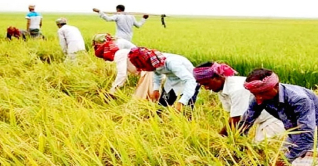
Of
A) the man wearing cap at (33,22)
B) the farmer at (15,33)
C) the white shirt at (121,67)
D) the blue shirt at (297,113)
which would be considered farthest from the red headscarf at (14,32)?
the blue shirt at (297,113)

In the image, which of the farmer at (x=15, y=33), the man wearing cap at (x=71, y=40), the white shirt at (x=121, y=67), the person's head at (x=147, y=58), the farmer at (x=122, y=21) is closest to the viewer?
the person's head at (x=147, y=58)

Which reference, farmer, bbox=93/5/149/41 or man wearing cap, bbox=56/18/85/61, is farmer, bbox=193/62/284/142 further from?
farmer, bbox=93/5/149/41

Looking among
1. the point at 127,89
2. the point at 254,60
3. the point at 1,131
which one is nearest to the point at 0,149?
the point at 1,131

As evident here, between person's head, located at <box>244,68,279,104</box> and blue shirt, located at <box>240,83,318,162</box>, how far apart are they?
41 mm

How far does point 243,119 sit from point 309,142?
42 centimetres

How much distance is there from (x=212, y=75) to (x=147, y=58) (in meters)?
0.89

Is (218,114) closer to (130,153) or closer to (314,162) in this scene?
(130,153)

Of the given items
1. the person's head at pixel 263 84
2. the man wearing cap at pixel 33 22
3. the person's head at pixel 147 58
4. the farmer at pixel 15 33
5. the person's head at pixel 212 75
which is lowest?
the farmer at pixel 15 33

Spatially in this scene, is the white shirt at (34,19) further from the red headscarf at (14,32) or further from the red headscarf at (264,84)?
the red headscarf at (264,84)

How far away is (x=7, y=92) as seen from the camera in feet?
13.9

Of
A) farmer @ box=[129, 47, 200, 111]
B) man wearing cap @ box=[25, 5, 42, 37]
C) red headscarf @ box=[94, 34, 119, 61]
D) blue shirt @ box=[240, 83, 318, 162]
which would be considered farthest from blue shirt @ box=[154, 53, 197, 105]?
man wearing cap @ box=[25, 5, 42, 37]

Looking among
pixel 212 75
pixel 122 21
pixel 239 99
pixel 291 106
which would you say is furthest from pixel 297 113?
pixel 122 21

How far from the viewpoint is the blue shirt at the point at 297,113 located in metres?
2.52

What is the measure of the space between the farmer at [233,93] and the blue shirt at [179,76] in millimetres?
497
